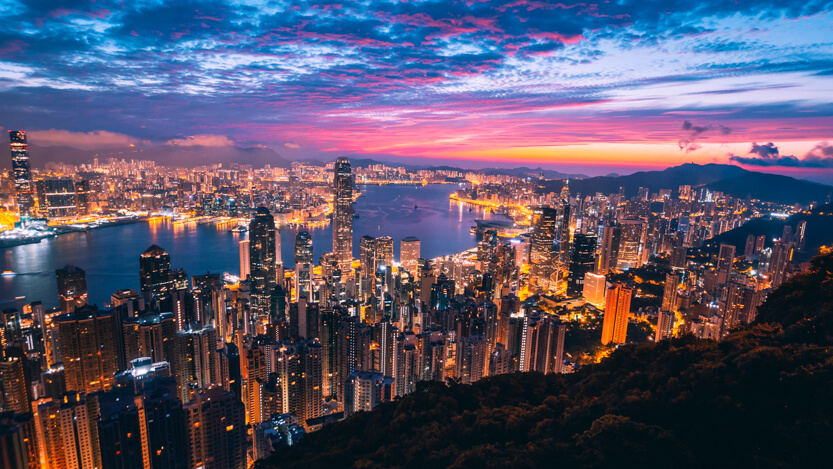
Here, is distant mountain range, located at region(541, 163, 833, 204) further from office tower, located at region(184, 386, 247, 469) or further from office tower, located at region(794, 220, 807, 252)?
office tower, located at region(184, 386, 247, 469)

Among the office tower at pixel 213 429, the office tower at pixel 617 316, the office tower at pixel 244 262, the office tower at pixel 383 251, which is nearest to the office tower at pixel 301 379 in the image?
the office tower at pixel 213 429

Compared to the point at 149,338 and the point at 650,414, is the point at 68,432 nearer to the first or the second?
the point at 149,338

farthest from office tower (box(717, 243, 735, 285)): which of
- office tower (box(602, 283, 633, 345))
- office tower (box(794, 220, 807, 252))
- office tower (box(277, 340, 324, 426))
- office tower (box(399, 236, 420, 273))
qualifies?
office tower (box(277, 340, 324, 426))

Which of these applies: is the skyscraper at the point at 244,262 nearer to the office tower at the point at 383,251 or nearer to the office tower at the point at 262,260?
the office tower at the point at 262,260

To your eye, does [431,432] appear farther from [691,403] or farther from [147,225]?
[147,225]

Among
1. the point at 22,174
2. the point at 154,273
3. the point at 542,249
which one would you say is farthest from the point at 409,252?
the point at 22,174
